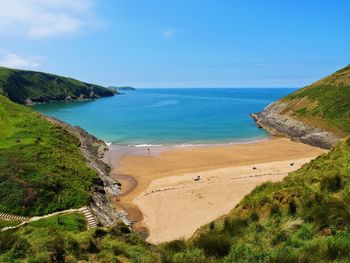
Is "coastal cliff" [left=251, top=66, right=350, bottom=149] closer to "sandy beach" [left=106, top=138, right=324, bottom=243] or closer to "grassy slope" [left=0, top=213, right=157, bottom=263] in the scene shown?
"sandy beach" [left=106, top=138, right=324, bottom=243]

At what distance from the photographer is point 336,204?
13172mm

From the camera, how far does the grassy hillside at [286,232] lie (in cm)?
1048

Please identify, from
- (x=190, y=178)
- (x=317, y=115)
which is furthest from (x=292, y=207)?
(x=317, y=115)

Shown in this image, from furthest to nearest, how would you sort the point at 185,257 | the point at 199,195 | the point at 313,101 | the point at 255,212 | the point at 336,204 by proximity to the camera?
the point at 313,101
the point at 199,195
the point at 255,212
the point at 336,204
the point at 185,257

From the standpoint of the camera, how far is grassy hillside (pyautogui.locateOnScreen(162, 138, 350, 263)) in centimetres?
1048

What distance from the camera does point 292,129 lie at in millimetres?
80750

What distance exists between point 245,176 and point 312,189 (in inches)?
1108

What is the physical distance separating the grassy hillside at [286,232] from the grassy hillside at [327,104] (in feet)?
190

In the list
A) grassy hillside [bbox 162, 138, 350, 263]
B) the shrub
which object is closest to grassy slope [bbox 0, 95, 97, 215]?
grassy hillside [bbox 162, 138, 350, 263]

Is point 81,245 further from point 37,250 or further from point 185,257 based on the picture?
point 185,257

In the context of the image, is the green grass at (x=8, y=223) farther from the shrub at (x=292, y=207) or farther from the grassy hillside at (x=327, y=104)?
the grassy hillside at (x=327, y=104)

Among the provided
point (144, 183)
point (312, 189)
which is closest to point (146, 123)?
point (144, 183)

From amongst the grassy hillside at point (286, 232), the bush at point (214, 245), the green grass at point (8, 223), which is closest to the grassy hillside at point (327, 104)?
the grassy hillside at point (286, 232)

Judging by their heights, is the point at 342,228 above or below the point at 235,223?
above
